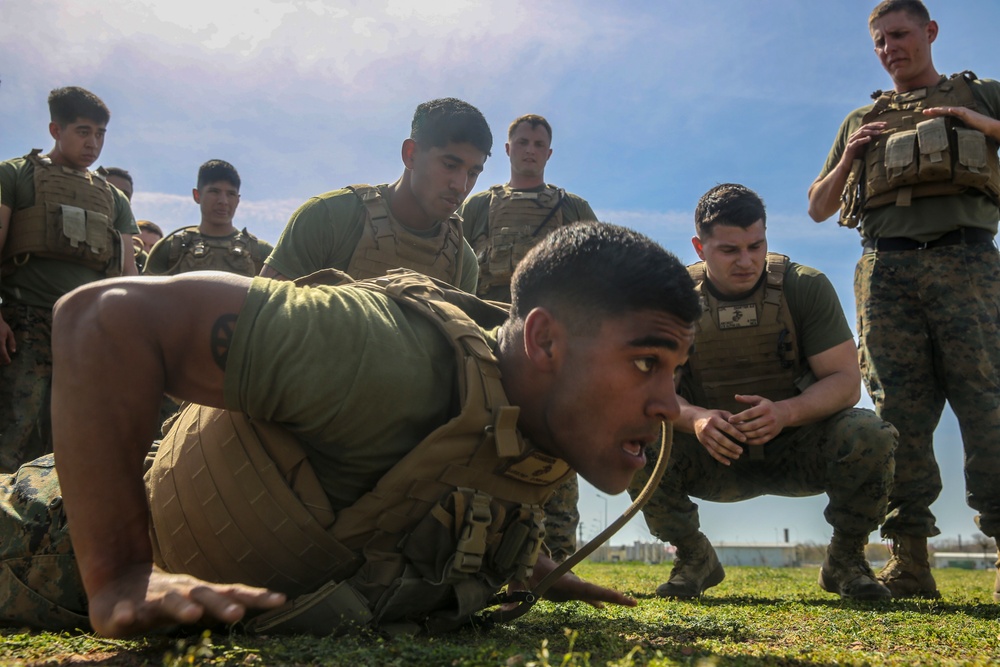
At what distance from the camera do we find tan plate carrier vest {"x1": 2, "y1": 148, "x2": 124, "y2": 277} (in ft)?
22.1

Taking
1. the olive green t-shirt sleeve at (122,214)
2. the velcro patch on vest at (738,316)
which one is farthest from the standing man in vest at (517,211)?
the olive green t-shirt sleeve at (122,214)

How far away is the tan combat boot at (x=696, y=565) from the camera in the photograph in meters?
5.49

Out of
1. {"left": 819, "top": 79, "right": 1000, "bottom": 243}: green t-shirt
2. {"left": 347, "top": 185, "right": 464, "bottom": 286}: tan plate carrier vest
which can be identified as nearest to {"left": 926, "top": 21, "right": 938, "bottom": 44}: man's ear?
{"left": 819, "top": 79, "right": 1000, "bottom": 243}: green t-shirt

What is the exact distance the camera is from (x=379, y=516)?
257 centimetres

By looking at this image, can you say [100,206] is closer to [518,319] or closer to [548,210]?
[548,210]

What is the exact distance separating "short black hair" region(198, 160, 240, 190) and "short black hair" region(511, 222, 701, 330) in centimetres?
692

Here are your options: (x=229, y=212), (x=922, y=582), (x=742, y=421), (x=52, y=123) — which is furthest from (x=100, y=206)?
(x=922, y=582)

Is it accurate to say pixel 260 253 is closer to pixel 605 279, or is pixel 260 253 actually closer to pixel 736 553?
pixel 605 279

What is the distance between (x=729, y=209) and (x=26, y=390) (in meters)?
5.34

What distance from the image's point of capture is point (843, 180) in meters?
5.96

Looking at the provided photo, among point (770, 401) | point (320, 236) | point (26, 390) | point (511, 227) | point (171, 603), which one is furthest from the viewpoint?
point (511, 227)

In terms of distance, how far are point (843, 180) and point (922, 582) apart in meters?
→ 2.74

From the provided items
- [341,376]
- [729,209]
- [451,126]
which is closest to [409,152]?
[451,126]

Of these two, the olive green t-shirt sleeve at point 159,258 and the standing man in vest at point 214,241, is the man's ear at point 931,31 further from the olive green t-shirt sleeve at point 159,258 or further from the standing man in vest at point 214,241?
the olive green t-shirt sleeve at point 159,258
